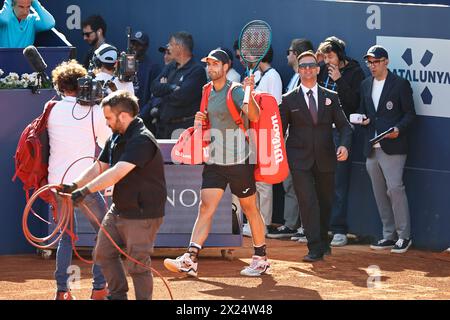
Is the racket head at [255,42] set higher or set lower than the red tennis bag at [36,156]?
higher

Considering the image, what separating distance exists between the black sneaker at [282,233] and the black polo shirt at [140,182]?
554cm

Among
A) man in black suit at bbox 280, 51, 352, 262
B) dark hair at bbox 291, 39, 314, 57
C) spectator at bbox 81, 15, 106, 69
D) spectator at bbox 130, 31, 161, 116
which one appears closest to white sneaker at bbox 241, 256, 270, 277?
man in black suit at bbox 280, 51, 352, 262

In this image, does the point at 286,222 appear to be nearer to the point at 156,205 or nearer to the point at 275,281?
the point at 275,281

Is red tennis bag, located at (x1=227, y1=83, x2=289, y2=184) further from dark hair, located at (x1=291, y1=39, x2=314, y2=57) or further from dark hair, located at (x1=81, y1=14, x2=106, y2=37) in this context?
dark hair, located at (x1=81, y1=14, x2=106, y2=37)

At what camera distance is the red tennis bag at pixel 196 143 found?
11.0 meters

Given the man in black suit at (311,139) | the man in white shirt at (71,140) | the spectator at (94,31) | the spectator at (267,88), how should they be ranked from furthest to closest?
the spectator at (94,31) < the spectator at (267,88) < the man in black suit at (311,139) < the man in white shirt at (71,140)

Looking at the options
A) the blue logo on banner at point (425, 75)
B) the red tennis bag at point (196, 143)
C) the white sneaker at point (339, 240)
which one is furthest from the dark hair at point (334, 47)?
the red tennis bag at point (196, 143)

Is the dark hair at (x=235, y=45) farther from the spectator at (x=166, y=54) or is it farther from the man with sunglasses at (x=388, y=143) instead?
the man with sunglasses at (x=388, y=143)

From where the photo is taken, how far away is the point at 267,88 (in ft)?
45.7

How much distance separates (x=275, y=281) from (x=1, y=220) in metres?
3.21

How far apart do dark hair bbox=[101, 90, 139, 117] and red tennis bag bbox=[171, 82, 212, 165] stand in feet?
7.74

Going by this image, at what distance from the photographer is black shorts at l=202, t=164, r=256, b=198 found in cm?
1091

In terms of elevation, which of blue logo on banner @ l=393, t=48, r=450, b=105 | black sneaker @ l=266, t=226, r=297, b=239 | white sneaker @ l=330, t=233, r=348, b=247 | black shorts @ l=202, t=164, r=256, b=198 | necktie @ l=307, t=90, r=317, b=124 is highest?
blue logo on banner @ l=393, t=48, r=450, b=105
